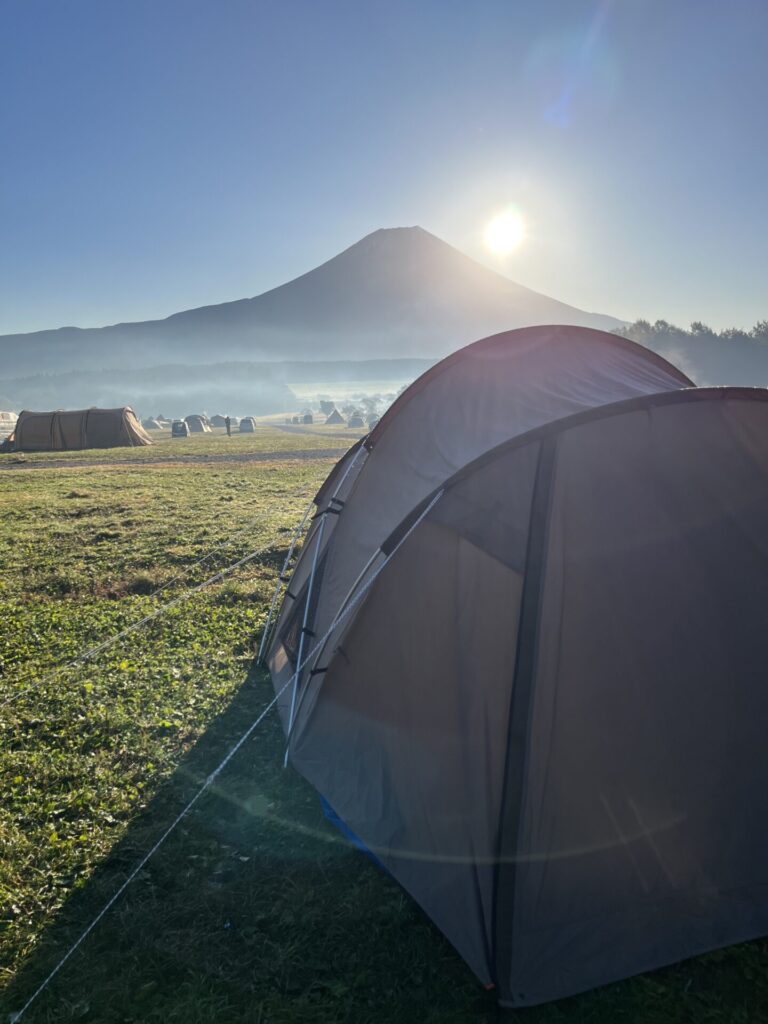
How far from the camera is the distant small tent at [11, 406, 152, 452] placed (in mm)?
30375

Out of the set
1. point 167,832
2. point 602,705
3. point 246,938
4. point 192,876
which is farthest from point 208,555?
Result: point 602,705

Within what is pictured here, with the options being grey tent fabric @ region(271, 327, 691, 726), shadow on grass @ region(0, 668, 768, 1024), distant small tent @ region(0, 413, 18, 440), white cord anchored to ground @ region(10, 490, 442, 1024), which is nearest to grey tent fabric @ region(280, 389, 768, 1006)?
shadow on grass @ region(0, 668, 768, 1024)

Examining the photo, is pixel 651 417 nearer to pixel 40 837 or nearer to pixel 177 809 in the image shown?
pixel 177 809

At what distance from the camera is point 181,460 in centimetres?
2500

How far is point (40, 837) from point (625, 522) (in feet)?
11.6

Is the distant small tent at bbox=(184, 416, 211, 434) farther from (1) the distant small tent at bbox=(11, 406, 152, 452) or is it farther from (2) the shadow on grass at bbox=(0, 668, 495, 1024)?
(2) the shadow on grass at bbox=(0, 668, 495, 1024)

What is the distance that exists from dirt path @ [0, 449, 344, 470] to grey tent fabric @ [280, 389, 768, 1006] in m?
21.7

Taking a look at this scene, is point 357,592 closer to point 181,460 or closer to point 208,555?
point 208,555

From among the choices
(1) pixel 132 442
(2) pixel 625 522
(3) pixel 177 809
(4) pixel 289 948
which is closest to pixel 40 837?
(3) pixel 177 809

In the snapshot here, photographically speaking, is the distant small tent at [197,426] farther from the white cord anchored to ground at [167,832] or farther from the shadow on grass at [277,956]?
the shadow on grass at [277,956]

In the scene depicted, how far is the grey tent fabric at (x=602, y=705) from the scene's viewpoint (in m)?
2.66

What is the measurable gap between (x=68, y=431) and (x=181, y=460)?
9.50 m

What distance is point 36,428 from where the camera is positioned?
99.8 feet

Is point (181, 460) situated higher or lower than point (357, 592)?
higher
